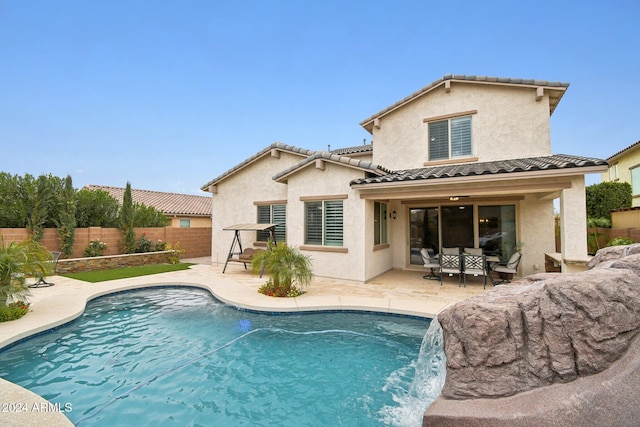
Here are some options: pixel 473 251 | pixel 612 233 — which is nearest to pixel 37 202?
pixel 473 251

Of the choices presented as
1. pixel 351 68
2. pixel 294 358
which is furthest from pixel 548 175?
pixel 351 68

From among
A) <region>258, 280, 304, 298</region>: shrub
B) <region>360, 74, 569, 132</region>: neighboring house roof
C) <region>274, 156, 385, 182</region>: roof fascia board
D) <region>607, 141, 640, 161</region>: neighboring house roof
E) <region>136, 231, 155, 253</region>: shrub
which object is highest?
<region>360, 74, 569, 132</region>: neighboring house roof

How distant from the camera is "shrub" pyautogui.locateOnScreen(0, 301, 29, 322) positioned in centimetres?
731

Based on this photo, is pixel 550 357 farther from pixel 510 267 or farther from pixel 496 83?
pixel 496 83

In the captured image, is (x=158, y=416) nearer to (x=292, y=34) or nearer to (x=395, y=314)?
(x=395, y=314)

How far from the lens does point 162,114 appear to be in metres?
25.0

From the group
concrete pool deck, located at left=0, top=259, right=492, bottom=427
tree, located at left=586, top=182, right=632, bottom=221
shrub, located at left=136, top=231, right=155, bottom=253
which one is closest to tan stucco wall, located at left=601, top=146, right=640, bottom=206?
tree, located at left=586, top=182, right=632, bottom=221

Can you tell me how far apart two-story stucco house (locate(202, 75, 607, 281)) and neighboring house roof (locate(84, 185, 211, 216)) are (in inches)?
663

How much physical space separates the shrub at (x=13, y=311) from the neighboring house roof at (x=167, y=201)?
62.1 ft

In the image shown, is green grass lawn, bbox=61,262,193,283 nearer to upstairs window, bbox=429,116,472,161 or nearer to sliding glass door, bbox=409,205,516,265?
sliding glass door, bbox=409,205,516,265

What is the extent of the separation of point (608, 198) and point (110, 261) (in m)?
28.1

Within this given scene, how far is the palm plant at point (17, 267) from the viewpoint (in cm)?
740

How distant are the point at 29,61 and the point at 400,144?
20.3 m

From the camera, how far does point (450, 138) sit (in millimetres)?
13094
